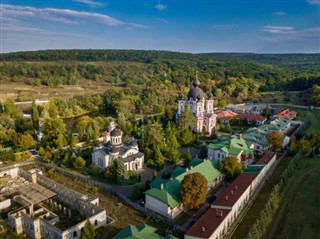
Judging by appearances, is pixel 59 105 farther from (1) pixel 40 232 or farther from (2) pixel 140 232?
(2) pixel 140 232

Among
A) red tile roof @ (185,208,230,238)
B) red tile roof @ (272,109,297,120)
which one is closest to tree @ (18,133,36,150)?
red tile roof @ (185,208,230,238)

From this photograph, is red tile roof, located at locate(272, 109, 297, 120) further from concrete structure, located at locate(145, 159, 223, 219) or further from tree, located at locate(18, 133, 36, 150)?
tree, located at locate(18, 133, 36, 150)

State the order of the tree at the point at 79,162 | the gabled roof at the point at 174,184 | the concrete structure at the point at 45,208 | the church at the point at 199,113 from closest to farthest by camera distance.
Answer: the concrete structure at the point at 45,208 < the gabled roof at the point at 174,184 < the tree at the point at 79,162 < the church at the point at 199,113

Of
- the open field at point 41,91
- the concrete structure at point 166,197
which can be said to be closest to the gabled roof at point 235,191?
the concrete structure at point 166,197

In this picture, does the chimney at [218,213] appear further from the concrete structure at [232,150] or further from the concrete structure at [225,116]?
the concrete structure at [225,116]

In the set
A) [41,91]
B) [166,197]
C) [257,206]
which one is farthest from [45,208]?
[41,91]

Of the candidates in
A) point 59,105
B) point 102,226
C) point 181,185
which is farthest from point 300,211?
point 59,105

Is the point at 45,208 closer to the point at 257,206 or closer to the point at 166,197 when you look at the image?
the point at 166,197
